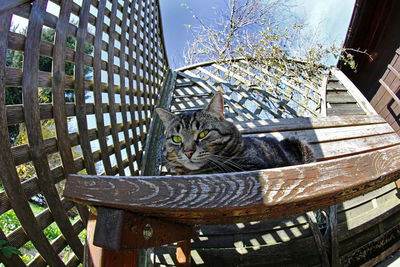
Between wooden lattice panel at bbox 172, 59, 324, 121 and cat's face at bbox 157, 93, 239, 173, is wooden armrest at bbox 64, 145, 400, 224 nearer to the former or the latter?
cat's face at bbox 157, 93, 239, 173

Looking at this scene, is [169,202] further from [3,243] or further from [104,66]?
[104,66]

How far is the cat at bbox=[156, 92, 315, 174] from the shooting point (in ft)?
4.24

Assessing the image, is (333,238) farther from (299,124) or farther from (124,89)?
(124,89)

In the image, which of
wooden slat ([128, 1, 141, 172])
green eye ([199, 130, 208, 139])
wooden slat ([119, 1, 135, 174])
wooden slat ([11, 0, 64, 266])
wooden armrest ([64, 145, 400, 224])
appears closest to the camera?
wooden armrest ([64, 145, 400, 224])

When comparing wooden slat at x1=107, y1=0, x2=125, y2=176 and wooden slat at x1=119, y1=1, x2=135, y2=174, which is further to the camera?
wooden slat at x1=119, y1=1, x2=135, y2=174

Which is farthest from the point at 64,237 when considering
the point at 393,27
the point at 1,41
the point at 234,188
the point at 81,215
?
the point at 393,27

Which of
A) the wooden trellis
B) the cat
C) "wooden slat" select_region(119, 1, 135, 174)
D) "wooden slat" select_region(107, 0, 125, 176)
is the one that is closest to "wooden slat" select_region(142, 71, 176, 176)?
the wooden trellis

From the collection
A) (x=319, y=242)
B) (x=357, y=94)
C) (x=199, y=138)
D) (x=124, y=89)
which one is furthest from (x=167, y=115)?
(x=357, y=94)

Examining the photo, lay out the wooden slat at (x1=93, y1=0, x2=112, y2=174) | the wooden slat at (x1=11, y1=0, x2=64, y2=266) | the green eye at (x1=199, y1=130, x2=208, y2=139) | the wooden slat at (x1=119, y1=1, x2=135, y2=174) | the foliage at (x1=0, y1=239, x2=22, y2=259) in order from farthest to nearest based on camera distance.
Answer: the wooden slat at (x1=119, y1=1, x2=135, y2=174) → the wooden slat at (x1=93, y1=0, x2=112, y2=174) → the green eye at (x1=199, y1=130, x2=208, y2=139) → the wooden slat at (x1=11, y1=0, x2=64, y2=266) → the foliage at (x1=0, y1=239, x2=22, y2=259)

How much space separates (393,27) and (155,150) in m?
3.85

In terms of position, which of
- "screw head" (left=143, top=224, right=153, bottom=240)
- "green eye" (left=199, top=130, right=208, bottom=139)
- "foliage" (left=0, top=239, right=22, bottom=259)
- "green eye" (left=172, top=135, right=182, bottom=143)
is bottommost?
"foliage" (left=0, top=239, right=22, bottom=259)

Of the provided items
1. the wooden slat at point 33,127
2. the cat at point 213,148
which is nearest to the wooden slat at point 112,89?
the cat at point 213,148

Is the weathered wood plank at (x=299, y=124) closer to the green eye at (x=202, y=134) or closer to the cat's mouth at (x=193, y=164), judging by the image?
the green eye at (x=202, y=134)

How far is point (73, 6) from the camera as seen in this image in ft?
4.46
